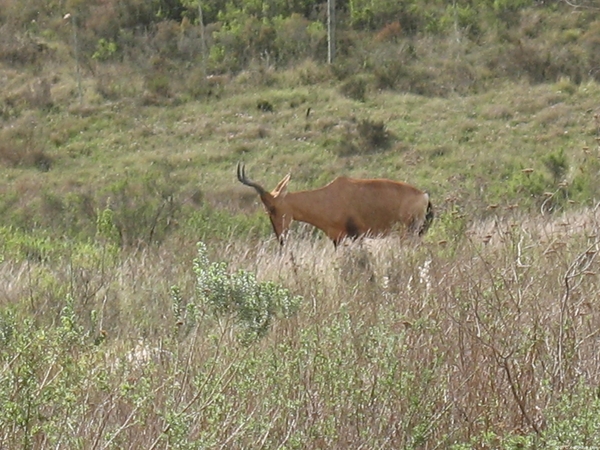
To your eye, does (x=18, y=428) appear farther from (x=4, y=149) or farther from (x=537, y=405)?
(x=4, y=149)

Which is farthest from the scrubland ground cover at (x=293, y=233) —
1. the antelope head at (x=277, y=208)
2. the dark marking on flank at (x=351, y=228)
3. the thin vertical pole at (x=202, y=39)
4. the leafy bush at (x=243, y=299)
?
the dark marking on flank at (x=351, y=228)

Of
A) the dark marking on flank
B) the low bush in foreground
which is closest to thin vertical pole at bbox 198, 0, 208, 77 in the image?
the dark marking on flank

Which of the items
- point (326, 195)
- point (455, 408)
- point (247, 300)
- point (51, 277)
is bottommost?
point (326, 195)

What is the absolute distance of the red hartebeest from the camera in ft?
31.3

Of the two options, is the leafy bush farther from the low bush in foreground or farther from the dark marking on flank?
the dark marking on flank

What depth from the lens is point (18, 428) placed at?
253 centimetres

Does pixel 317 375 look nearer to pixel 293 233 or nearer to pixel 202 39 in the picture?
pixel 293 233

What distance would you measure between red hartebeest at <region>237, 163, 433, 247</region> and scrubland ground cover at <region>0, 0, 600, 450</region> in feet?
1.23

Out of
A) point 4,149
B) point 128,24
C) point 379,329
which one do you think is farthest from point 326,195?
point 128,24

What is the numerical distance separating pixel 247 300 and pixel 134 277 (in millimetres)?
3279

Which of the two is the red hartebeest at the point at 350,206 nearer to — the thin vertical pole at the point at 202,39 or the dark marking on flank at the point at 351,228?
the dark marking on flank at the point at 351,228

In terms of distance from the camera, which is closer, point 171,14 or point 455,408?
point 455,408

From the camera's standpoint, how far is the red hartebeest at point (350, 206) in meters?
9.55

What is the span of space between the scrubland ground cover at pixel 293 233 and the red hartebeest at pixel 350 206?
37 centimetres
